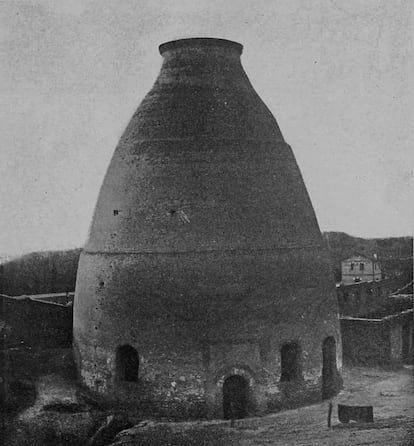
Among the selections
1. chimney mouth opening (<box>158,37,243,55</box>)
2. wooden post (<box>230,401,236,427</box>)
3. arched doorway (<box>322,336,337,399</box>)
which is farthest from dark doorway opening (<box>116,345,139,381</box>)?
chimney mouth opening (<box>158,37,243,55</box>)

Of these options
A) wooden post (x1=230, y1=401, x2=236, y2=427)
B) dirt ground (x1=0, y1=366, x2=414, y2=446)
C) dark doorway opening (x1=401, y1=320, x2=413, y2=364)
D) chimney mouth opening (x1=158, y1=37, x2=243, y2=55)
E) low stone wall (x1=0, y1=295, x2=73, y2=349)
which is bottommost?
dirt ground (x1=0, y1=366, x2=414, y2=446)

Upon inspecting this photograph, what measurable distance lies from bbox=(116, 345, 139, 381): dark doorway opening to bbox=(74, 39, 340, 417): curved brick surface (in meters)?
0.26

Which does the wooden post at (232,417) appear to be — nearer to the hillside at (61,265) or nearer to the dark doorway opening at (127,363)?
the dark doorway opening at (127,363)

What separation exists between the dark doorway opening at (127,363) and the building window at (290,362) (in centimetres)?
430

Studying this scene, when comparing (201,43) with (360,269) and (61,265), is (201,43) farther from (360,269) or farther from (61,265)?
(360,269)

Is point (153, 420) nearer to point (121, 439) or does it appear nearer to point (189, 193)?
point (121, 439)

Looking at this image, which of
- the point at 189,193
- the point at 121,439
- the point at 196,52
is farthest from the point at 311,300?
the point at 196,52

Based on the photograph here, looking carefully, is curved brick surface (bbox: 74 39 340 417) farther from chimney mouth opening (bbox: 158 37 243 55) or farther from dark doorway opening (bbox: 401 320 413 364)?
dark doorway opening (bbox: 401 320 413 364)

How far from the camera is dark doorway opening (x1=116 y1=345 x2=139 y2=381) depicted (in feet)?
57.1

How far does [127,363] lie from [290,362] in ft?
15.7

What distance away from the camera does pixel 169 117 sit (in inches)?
715

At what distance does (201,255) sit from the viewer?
1670cm

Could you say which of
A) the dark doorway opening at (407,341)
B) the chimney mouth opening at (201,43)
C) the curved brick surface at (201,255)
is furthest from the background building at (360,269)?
the chimney mouth opening at (201,43)

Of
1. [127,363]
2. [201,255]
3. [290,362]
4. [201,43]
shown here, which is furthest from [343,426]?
[201,43]
